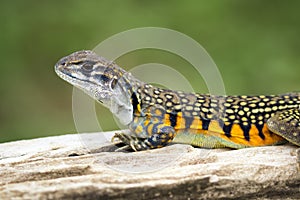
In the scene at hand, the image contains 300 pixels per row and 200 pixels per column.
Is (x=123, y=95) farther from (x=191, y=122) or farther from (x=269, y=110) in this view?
(x=269, y=110)

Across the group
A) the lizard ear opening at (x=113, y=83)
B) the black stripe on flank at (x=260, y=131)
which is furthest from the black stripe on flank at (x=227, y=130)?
the lizard ear opening at (x=113, y=83)

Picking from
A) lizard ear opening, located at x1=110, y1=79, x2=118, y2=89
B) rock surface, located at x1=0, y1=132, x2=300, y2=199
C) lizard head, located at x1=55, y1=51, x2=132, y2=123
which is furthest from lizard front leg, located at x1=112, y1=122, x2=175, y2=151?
lizard ear opening, located at x1=110, y1=79, x2=118, y2=89

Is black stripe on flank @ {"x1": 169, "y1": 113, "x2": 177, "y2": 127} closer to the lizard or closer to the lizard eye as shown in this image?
the lizard

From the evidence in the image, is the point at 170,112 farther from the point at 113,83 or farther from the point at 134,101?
the point at 113,83

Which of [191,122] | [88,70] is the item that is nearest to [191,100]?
[191,122]

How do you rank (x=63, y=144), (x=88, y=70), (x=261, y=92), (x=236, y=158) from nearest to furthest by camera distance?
(x=236, y=158), (x=88, y=70), (x=63, y=144), (x=261, y=92)

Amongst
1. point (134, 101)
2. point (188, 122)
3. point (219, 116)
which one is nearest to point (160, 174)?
point (188, 122)
